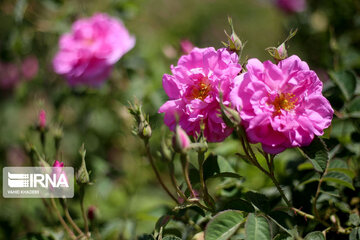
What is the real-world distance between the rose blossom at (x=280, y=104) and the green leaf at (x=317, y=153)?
0.11 feet

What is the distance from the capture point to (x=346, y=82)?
1060 mm

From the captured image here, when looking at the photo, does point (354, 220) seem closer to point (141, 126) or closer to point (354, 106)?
point (354, 106)

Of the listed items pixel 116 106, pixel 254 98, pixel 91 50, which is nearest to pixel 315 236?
pixel 254 98

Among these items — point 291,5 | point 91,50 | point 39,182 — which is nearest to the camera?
point 39,182

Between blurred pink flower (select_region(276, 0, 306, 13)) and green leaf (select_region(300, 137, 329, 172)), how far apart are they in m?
1.89

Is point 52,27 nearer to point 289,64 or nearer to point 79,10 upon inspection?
point 79,10

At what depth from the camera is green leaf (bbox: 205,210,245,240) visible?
70 cm


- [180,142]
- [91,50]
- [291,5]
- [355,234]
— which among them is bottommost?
[355,234]

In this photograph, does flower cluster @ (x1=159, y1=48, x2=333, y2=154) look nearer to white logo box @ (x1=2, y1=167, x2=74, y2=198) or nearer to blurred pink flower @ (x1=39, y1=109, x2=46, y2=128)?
white logo box @ (x1=2, y1=167, x2=74, y2=198)

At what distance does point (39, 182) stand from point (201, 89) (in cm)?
50

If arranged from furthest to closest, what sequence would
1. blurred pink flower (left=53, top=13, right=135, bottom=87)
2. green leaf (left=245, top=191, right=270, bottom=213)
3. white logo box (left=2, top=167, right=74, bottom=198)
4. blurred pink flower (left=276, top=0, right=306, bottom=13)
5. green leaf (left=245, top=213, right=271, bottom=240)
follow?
blurred pink flower (left=276, top=0, right=306, bottom=13) → blurred pink flower (left=53, top=13, right=135, bottom=87) → white logo box (left=2, top=167, right=74, bottom=198) → green leaf (left=245, top=191, right=270, bottom=213) → green leaf (left=245, top=213, right=271, bottom=240)

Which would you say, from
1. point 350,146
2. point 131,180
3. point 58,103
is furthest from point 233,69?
point 58,103

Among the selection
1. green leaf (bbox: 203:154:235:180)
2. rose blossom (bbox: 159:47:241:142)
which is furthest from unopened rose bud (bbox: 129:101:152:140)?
green leaf (bbox: 203:154:235:180)

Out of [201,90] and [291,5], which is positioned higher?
[291,5]
